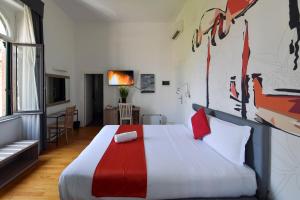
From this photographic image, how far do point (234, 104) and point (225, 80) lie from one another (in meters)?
0.38

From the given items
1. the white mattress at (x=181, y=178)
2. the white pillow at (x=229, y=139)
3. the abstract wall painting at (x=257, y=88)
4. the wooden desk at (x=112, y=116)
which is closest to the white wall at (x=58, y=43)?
the wooden desk at (x=112, y=116)

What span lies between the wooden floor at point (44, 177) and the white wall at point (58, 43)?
1194mm

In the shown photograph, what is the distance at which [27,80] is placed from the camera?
12.8 ft

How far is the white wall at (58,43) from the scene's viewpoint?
15.2 feet

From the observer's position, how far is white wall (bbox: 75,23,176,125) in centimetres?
Answer: 634

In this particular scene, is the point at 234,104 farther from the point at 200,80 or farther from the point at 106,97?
the point at 106,97

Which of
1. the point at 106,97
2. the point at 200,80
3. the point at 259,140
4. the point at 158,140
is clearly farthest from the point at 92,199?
the point at 106,97

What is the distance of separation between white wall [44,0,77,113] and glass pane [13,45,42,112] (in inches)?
25.0

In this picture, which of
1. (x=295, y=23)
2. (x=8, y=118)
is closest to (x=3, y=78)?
(x=8, y=118)

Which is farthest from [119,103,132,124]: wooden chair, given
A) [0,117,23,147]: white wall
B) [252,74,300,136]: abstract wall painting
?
[252,74,300,136]: abstract wall painting

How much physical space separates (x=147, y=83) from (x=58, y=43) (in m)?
2.80

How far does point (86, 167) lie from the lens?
1761 mm

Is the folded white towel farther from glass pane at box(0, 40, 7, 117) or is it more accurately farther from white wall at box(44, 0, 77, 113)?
white wall at box(44, 0, 77, 113)

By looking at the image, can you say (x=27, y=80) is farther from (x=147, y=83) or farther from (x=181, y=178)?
(x=181, y=178)
